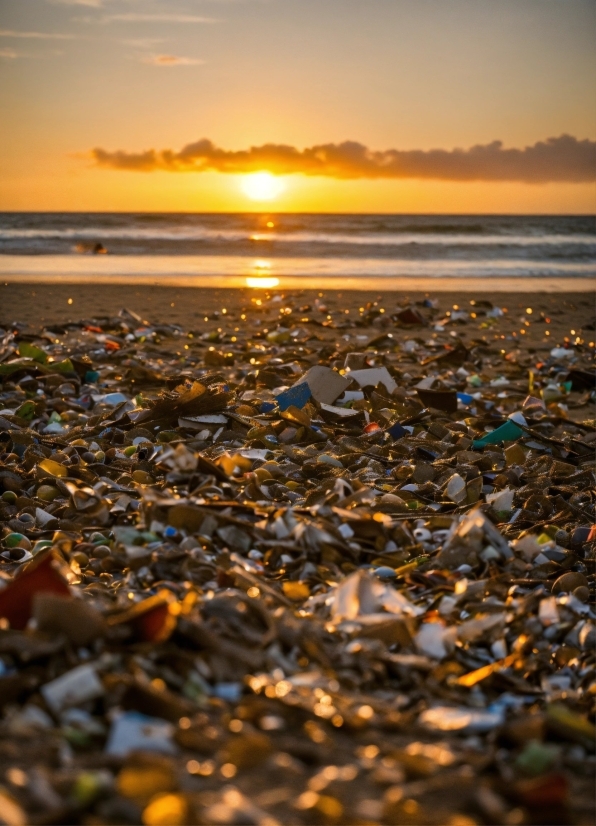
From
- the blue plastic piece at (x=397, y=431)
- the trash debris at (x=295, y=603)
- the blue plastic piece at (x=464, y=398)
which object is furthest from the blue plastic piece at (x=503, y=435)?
the blue plastic piece at (x=464, y=398)

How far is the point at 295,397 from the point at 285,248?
1486 cm

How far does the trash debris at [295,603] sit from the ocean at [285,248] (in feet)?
26.7

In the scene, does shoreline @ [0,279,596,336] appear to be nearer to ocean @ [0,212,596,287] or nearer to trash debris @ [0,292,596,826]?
ocean @ [0,212,596,287]

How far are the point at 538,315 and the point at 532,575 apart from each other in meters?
7.38

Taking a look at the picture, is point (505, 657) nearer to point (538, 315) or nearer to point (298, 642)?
point (298, 642)

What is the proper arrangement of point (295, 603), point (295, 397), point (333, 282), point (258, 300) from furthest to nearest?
point (333, 282) → point (258, 300) → point (295, 397) → point (295, 603)

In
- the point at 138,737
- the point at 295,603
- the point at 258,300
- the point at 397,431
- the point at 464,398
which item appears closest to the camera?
the point at 138,737

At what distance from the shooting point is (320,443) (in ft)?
14.1

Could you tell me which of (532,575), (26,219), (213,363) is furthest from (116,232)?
(532,575)

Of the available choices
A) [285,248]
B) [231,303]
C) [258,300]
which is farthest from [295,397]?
[285,248]

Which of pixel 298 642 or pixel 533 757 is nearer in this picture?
pixel 533 757

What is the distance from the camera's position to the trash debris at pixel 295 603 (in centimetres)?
154

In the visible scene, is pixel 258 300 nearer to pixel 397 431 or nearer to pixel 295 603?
pixel 397 431

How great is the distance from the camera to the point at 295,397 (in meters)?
4.82
